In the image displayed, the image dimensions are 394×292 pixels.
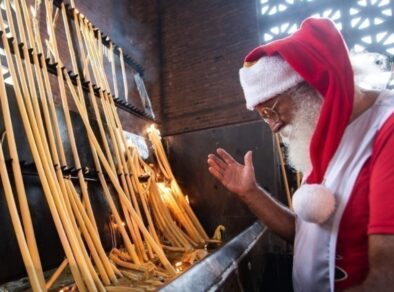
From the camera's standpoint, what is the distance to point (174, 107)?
4.80 m

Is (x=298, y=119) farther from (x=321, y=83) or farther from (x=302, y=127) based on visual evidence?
(x=321, y=83)

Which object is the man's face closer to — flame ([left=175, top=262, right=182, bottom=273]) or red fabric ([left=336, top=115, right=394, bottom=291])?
red fabric ([left=336, top=115, right=394, bottom=291])

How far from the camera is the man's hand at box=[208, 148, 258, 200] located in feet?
3.70

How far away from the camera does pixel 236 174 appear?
3.86ft

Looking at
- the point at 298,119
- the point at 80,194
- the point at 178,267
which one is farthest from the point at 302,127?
the point at 80,194

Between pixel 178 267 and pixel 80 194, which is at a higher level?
pixel 80 194

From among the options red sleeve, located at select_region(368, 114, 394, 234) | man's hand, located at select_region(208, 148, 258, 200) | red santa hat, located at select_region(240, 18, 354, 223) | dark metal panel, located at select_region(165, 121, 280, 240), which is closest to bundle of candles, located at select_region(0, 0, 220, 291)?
dark metal panel, located at select_region(165, 121, 280, 240)

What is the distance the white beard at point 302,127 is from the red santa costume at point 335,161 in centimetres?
5

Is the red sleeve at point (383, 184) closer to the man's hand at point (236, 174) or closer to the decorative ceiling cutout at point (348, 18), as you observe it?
the man's hand at point (236, 174)

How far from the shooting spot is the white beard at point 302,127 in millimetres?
871

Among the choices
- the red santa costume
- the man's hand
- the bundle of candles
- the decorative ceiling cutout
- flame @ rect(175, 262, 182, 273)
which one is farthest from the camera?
the decorative ceiling cutout

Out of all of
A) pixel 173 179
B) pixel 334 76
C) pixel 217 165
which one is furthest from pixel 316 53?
pixel 173 179

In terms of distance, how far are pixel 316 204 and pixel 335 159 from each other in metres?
0.14

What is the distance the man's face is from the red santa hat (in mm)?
46
